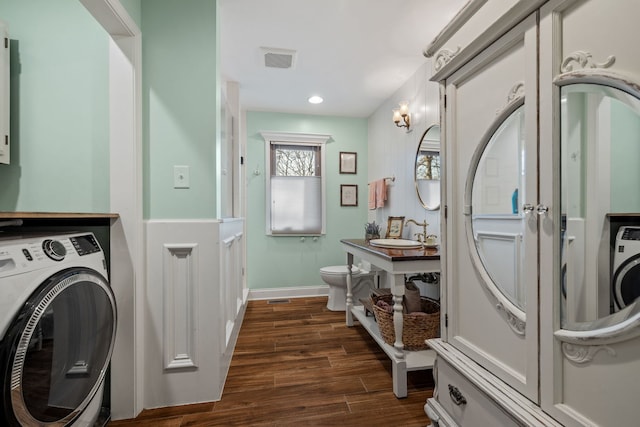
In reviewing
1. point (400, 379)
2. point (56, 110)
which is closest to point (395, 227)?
point (400, 379)

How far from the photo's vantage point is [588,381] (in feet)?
1.95

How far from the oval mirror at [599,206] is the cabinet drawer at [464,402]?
363 millimetres

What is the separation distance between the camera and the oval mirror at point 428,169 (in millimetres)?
2186

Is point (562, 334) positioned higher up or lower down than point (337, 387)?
higher up

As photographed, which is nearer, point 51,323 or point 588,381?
point 588,381

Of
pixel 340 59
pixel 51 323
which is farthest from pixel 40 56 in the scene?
pixel 340 59

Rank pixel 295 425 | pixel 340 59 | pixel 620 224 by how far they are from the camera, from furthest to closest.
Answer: pixel 340 59, pixel 295 425, pixel 620 224

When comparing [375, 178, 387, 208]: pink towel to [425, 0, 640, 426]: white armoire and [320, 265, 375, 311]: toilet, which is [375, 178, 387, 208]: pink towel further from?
[425, 0, 640, 426]: white armoire

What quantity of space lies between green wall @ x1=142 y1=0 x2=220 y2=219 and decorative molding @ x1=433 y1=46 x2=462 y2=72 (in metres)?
1.12

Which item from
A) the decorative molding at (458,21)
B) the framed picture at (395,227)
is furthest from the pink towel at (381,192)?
the decorative molding at (458,21)

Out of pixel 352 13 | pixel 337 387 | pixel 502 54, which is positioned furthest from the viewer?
pixel 352 13

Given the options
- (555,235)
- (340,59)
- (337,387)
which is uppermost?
(340,59)

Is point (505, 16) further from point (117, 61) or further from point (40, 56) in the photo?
point (40, 56)

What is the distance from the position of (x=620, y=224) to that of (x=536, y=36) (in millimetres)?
493
